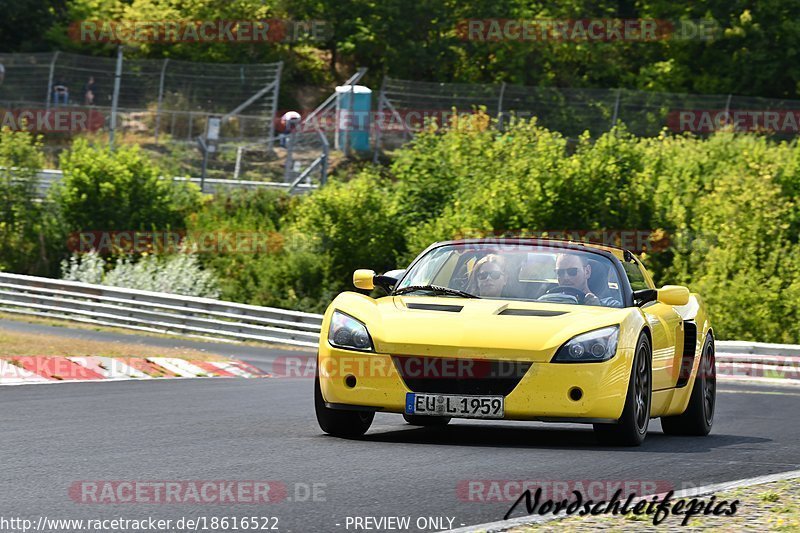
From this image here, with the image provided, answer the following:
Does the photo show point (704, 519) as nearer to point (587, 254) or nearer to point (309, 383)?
point (587, 254)

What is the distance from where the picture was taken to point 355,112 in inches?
1918

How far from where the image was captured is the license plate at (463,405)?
917cm

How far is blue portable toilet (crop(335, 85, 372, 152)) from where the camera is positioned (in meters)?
48.4

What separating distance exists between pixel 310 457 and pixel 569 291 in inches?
105

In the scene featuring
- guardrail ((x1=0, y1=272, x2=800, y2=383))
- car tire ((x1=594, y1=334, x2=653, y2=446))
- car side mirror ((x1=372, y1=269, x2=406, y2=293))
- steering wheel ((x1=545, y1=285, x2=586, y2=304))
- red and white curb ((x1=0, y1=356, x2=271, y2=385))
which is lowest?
guardrail ((x1=0, y1=272, x2=800, y2=383))

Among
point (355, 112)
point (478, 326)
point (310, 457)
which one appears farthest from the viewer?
point (355, 112)

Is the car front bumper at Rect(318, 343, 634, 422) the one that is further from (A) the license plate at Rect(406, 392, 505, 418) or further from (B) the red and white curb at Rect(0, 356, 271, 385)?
(B) the red and white curb at Rect(0, 356, 271, 385)

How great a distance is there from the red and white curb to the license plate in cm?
706

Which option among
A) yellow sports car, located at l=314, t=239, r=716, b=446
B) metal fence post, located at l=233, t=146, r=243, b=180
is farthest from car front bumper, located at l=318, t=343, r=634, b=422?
metal fence post, located at l=233, t=146, r=243, b=180

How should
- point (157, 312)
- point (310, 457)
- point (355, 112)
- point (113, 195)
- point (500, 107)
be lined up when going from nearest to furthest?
point (310, 457) < point (157, 312) < point (113, 195) < point (500, 107) < point (355, 112)

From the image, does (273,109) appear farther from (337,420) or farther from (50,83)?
(337,420)

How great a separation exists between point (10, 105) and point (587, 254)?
1561 inches

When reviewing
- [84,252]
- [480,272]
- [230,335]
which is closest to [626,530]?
[480,272]

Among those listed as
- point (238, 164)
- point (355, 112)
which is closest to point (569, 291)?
point (238, 164)
